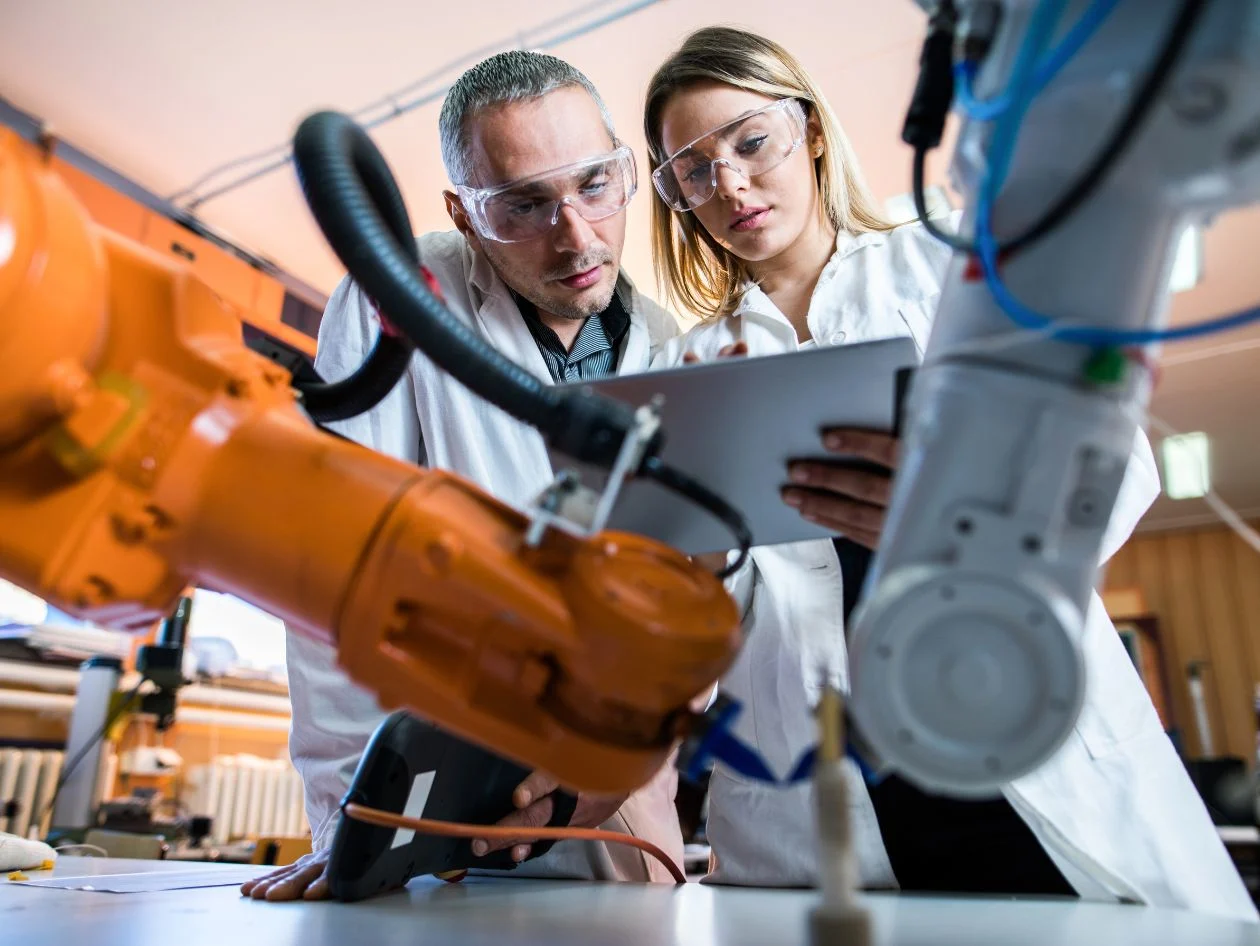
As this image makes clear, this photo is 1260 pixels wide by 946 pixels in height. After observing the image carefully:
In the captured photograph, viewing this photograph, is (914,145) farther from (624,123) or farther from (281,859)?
(624,123)

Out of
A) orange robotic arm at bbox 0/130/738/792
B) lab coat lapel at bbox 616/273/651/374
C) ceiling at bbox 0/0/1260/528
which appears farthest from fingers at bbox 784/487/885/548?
ceiling at bbox 0/0/1260/528

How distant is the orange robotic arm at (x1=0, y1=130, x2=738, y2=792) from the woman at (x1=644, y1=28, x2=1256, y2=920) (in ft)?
0.86

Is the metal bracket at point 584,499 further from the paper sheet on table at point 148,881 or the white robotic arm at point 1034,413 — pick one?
the paper sheet on table at point 148,881

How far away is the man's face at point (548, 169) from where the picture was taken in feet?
4.54

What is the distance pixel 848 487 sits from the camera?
28.2 inches

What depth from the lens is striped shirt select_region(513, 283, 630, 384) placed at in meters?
1.47

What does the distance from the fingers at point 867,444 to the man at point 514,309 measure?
58 centimetres

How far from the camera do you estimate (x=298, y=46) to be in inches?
116

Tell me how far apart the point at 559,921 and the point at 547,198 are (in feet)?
3.43

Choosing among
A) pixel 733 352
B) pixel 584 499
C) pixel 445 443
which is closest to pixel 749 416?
pixel 733 352

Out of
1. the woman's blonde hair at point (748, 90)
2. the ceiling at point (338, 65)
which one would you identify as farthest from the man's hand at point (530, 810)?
the ceiling at point (338, 65)

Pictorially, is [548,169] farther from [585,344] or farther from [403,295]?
[403,295]

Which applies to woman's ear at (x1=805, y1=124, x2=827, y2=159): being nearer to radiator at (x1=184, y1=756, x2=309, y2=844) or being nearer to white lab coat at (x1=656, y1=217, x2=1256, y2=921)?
white lab coat at (x1=656, y1=217, x2=1256, y2=921)

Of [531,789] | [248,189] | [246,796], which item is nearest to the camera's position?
[531,789]
